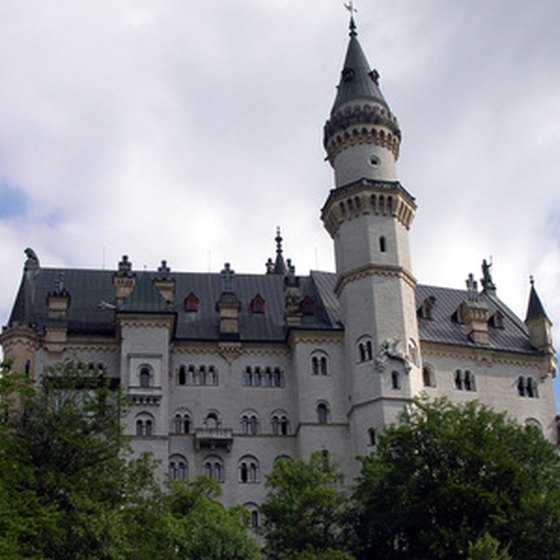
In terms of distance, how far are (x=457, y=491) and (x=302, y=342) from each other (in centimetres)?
2496

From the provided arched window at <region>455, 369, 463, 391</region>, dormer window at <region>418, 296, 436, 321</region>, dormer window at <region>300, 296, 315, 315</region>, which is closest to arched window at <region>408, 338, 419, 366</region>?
arched window at <region>455, 369, 463, 391</region>

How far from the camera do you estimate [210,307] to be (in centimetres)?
8381

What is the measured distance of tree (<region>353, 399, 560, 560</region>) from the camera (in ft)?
180

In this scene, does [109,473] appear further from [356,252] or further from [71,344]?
[356,252]

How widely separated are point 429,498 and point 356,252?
85.8 feet

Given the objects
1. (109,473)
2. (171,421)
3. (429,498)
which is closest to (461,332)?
(171,421)

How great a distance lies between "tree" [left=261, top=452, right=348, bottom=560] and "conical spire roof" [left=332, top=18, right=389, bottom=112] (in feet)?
112

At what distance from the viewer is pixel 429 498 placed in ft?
188

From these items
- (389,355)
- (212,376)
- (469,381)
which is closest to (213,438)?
(212,376)

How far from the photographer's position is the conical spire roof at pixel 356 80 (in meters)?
85.1

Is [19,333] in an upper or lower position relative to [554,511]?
upper

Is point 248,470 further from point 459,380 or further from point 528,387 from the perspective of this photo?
point 528,387

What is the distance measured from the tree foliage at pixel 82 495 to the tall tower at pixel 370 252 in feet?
67.4

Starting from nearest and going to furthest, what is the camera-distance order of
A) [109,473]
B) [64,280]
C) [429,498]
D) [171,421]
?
[109,473] < [429,498] < [171,421] < [64,280]
